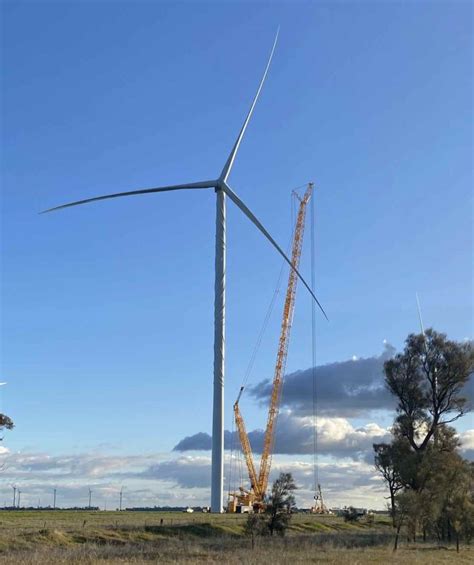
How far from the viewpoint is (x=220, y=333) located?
249 feet

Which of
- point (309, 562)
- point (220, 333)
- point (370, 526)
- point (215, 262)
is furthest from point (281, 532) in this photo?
point (370, 526)

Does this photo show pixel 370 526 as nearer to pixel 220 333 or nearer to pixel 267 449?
pixel 267 449

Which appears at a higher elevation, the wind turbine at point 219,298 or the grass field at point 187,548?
the wind turbine at point 219,298

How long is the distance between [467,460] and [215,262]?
123 ft

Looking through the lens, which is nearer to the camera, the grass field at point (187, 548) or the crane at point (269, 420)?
the grass field at point (187, 548)

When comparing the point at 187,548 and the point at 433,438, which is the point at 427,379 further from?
the point at 187,548

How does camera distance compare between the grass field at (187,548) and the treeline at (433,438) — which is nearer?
the grass field at (187,548)

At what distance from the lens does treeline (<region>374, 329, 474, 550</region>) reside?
7675 centimetres

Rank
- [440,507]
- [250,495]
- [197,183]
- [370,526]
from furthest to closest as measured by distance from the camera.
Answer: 1. [250,495]
2. [370,526]
3. [197,183]
4. [440,507]

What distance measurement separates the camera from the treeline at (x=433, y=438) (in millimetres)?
76750

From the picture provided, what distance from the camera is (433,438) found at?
3344 inches

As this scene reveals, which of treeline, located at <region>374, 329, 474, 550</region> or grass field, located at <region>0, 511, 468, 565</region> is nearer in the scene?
grass field, located at <region>0, 511, 468, 565</region>

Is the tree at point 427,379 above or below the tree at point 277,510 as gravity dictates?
above

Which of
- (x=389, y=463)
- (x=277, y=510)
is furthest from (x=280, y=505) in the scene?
(x=389, y=463)
